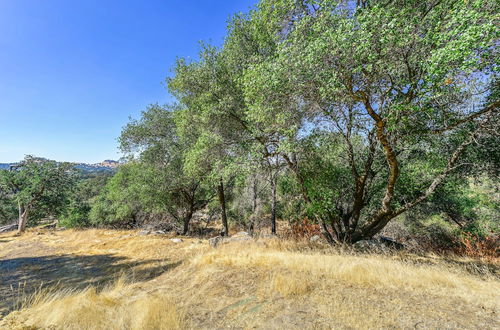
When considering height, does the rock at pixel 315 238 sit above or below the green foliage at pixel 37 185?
below

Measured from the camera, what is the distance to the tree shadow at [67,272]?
6.23 m

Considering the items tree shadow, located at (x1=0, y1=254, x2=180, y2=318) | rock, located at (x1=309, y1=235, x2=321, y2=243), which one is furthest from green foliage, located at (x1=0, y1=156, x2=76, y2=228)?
rock, located at (x1=309, y1=235, x2=321, y2=243)

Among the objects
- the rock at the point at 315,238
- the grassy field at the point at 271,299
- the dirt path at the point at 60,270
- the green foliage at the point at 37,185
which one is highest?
the green foliage at the point at 37,185

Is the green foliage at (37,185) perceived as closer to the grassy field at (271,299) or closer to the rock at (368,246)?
the grassy field at (271,299)

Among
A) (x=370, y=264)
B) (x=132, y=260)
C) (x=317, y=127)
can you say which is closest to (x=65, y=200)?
(x=132, y=260)

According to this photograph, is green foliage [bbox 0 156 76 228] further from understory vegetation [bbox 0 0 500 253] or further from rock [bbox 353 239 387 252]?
rock [bbox 353 239 387 252]

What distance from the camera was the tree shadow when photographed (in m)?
6.23

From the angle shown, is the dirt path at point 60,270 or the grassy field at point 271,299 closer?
the grassy field at point 271,299

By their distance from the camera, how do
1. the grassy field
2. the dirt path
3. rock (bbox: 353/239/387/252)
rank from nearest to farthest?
Result: 1. the grassy field
2. the dirt path
3. rock (bbox: 353/239/387/252)

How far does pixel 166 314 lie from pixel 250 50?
29.6ft

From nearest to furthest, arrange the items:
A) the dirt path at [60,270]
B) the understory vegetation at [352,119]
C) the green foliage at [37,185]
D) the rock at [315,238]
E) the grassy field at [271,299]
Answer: the grassy field at [271,299] < the understory vegetation at [352,119] < the dirt path at [60,270] < the rock at [315,238] < the green foliage at [37,185]

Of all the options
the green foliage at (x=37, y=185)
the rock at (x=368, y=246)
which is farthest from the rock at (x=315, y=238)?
the green foliage at (x=37, y=185)

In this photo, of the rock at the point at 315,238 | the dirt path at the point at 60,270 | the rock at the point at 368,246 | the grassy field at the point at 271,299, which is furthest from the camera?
the rock at the point at 315,238

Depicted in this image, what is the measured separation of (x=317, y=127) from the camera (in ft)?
23.1
